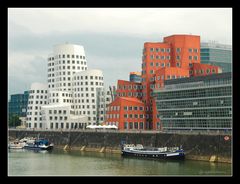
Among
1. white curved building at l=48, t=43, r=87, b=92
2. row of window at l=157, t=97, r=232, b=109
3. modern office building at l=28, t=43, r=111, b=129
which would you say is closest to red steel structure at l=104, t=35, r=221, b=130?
row of window at l=157, t=97, r=232, b=109

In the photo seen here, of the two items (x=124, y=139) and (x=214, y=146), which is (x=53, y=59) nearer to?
(x=124, y=139)

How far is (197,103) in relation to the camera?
9769 centimetres

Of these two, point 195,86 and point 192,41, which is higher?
point 192,41

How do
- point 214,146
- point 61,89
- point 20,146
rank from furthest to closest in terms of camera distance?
point 61,89, point 20,146, point 214,146

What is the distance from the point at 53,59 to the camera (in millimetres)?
179000

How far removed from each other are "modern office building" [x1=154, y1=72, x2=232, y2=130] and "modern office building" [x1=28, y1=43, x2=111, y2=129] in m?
55.8

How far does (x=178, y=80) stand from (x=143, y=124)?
92.8 ft

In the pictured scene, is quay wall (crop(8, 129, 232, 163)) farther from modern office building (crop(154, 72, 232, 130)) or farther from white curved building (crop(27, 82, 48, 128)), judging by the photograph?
white curved building (crop(27, 82, 48, 128))

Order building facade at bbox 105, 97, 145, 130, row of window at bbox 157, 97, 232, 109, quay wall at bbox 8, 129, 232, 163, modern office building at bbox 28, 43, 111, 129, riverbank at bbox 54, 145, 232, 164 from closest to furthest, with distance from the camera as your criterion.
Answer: riverbank at bbox 54, 145, 232, 164 < quay wall at bbox 8, 129, 232, 163 < row of window at bbox 157, 97, 232, 109 < building facade at bbox 105, 97, 145, 130 < modern office building at bbox 28, 43, 111, 129

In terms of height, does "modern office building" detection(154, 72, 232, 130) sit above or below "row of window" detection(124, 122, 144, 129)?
above

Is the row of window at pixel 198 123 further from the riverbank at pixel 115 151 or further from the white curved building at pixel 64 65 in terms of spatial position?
the white curved building at pixel 64 65

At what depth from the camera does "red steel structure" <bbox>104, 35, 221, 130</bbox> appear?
132m

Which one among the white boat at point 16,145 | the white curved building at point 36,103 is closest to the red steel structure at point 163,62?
the white boat at point 16,145
